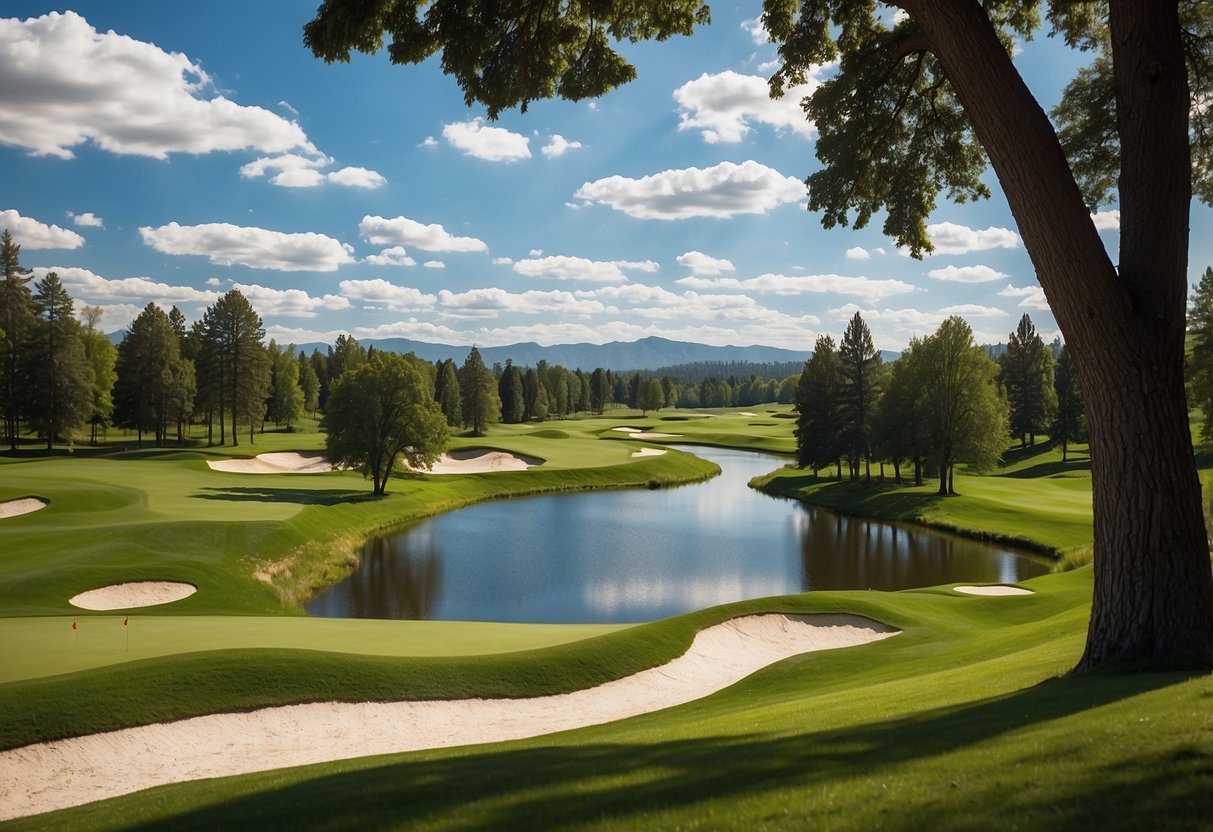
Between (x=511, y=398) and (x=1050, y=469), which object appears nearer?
(x=1050, y=469)

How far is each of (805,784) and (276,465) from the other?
56689mm

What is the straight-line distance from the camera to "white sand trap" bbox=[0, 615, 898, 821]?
35.4ft

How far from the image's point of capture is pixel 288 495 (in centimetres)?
4184

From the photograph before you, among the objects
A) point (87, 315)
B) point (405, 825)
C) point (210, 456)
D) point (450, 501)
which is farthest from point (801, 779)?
point (87, 315)

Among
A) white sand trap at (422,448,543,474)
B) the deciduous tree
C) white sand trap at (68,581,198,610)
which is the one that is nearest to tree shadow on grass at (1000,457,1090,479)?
white sand trap at (422,448,543,474)

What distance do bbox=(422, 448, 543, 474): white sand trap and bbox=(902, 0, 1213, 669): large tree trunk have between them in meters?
55.5

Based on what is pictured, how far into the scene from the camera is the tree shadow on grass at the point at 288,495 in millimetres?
39438

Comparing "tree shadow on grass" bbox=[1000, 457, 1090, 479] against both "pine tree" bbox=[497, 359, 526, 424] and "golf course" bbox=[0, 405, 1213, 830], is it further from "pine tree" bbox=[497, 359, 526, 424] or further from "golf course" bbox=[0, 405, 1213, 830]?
"pine tree" bbox=[497, 359, 526, 424]

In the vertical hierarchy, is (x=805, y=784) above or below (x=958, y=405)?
below

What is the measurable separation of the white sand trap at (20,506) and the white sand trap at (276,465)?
17567 mm

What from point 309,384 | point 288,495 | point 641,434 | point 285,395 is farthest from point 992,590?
point 309,384

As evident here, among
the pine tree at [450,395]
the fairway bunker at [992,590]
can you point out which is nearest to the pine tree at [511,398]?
the pine tree at [450,395]

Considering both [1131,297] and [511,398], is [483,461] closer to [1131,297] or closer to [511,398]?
[511,398]

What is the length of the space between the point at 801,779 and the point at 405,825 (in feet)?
9.41
